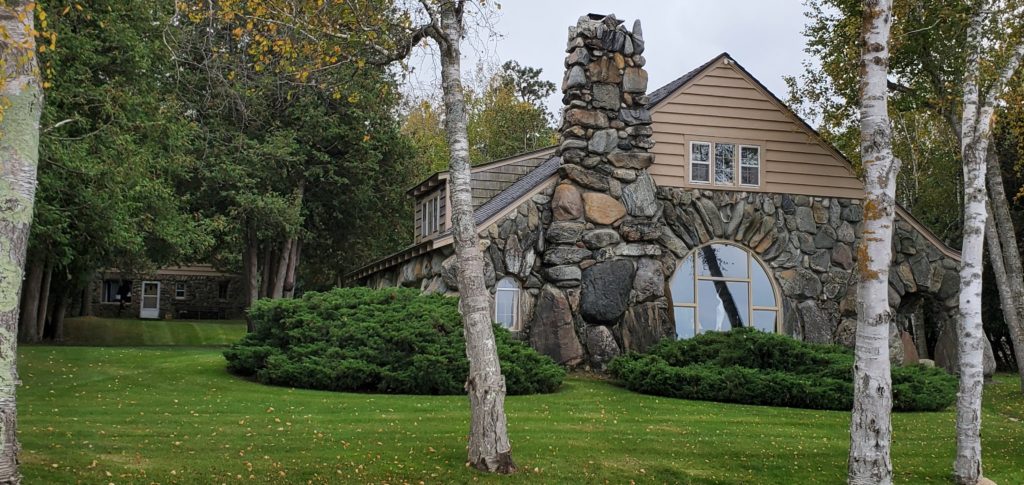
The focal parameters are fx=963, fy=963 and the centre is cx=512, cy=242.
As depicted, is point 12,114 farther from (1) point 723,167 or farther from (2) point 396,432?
(1) point 723,167

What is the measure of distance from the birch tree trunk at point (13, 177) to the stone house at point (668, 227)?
1140 cm

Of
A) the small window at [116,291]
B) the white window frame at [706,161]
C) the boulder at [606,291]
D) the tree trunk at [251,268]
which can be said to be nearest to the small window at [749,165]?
the white window frame at [706,161]

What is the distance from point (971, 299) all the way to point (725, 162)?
34.2ft

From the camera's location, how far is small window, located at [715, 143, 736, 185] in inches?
835

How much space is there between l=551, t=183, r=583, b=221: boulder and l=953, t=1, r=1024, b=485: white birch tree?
8870 mm

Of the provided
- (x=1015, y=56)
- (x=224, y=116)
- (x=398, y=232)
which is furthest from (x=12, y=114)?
(x=398, y=232)

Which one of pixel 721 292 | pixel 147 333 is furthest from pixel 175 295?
pixel 721 292

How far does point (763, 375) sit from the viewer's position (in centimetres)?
1620

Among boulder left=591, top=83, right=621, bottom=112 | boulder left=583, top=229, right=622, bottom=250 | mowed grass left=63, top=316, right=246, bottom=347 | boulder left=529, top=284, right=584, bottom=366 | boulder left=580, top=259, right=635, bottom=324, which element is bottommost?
mowed grass left=63, top=316, right=246, bottom=347

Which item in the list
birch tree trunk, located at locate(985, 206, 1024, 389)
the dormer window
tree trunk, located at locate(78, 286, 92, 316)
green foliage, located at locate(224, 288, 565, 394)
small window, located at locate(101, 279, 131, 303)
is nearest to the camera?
green foliage, located at locate(224, 288, 565, 394)

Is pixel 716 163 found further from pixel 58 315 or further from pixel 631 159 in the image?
pixel 58 315

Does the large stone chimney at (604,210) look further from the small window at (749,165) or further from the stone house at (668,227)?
the small window at (749,165)

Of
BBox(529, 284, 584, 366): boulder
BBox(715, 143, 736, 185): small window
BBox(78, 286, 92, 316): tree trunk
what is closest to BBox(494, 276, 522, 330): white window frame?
BBox(529, 284, 584, 366): boulder

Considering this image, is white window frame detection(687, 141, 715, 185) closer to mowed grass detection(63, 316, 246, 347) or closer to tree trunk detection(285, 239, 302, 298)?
tree trunk detection(285, 239, 302, 298)
